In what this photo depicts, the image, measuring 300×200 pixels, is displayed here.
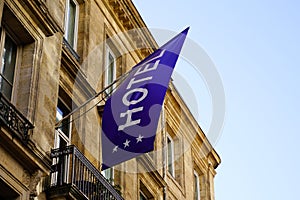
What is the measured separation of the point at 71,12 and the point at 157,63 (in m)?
6.47

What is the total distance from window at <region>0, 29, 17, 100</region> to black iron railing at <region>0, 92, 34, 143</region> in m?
1.12

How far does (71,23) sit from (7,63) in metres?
6.30

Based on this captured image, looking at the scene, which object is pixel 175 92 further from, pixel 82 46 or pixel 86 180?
pixel 86 180

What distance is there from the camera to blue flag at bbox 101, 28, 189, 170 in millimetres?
18953

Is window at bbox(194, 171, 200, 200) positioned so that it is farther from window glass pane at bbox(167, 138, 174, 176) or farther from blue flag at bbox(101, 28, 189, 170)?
blue flag at bbox(101, 28, 189, 170)

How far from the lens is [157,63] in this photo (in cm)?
2005

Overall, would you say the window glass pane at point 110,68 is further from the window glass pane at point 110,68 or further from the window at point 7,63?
the window at point 7,63

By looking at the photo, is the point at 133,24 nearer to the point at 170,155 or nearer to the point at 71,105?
the point at 170,155

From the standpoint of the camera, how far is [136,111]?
19.4 meters

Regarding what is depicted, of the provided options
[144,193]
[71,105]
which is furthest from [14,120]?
[144,193]

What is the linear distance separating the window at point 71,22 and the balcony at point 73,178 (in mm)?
5401

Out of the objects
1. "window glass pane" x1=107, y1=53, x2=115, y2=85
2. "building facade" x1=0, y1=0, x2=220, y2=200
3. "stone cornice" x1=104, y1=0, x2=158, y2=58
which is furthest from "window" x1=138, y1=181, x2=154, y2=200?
"stone cornice" x1=104, y1=0, x2=158, y2=58

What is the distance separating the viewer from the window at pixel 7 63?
18828 mm

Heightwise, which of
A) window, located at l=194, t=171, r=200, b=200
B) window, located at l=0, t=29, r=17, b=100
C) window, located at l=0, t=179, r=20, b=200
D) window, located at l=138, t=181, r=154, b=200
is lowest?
window, located at l=0, t=179, r=20, b=200
